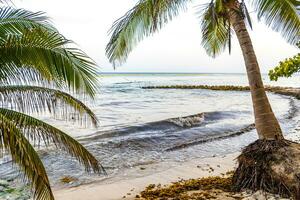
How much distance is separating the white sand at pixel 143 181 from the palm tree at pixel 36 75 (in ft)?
7.75

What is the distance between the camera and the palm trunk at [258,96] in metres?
6.09

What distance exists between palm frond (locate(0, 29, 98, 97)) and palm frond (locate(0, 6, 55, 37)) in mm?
211

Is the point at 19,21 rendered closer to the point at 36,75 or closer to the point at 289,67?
the point at 36,75

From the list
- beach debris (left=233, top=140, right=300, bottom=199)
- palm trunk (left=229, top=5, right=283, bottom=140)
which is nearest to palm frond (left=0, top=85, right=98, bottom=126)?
beach debris (left=233, top=140, right=300, bottom=199)

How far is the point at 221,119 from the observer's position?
63.5ft

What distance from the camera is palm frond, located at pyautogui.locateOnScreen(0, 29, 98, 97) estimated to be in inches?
154

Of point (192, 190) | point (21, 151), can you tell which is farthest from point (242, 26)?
point (21, 151)

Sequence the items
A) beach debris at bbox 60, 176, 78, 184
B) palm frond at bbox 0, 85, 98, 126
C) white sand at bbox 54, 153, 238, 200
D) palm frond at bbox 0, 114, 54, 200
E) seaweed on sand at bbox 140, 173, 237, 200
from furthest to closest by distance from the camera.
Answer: beach debris at bbox 60, 176, 78, 184 → white sand at bbox 54, 153, 238, 200 → seaweed on sand at bbox 140, 173, 237, 200 → palm frond at bbox 0, 85, 98, 126 → palm frond at bbox 0, 114, 54, 200

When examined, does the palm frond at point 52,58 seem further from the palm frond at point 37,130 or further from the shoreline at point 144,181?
the shoreline at point 144,181

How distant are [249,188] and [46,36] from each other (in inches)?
160

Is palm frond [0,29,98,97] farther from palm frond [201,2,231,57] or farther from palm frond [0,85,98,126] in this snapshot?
palm frond [201,2,231,57]

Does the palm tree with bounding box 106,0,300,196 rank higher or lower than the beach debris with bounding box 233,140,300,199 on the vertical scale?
higher

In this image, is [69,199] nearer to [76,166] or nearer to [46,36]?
[76,166]

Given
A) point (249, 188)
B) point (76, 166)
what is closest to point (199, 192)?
point (249, 188)
